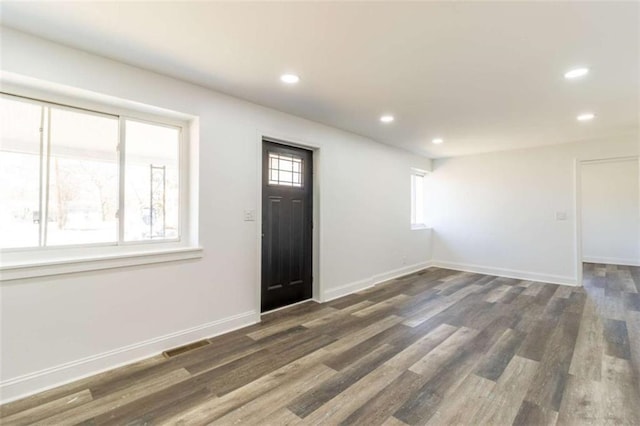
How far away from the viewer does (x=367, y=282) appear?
471 cm

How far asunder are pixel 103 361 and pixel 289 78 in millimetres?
2823

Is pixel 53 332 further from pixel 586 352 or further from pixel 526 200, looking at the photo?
pixel 526 200

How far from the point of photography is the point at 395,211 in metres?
5.41

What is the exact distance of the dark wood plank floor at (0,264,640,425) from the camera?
182 centimetres

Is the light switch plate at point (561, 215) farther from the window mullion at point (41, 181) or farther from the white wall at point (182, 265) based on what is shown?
the window mullion at point (41, 181)

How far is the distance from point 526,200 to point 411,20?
4.90m

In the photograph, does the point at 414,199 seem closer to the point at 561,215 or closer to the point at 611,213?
the point at 561,215

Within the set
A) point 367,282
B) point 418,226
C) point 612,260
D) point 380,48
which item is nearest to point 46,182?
point 380,48

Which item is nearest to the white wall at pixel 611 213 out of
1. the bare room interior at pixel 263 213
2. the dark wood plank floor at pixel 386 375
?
the bare room interior at pixel 263 213

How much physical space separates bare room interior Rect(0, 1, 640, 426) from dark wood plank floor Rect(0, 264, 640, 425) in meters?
0.02

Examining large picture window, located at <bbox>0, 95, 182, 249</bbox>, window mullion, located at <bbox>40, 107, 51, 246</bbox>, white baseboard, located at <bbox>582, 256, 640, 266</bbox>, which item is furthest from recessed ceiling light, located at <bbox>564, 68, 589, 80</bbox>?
white baseboard, located at <bbox>582, 256, 640, 266</bbox>

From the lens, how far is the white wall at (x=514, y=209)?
4926 millimetres

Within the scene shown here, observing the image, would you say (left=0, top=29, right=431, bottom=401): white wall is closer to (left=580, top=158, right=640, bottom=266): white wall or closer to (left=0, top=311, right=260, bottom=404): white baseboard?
(left=0, top=311, right=260, bottom=404): white baseboard

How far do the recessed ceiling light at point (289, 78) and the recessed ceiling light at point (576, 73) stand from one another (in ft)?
7.65
